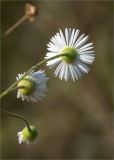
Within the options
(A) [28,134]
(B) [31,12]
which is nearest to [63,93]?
(B) [31,12]

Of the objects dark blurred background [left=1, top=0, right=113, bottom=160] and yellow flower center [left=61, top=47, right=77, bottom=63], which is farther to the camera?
dark blurred background [left=1, top=0, right=113, bottom=160]

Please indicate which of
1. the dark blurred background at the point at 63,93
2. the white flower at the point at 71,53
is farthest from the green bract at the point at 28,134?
the dark blurred background at the point at 63,93

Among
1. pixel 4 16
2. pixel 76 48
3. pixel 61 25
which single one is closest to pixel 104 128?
pixel 61 25

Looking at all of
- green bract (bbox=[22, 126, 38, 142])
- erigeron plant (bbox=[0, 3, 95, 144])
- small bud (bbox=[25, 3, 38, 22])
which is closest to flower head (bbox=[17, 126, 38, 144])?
green bract (bbox=[22, 126, 38, 142])

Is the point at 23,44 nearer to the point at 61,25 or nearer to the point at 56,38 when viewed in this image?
the point at 61,25

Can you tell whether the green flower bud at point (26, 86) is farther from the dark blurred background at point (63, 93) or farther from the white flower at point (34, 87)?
the dark blurred background at point (63, 93)

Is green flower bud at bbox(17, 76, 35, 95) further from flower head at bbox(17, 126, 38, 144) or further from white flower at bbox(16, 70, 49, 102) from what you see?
flower head at bbox(17, 126, 38, 144)
